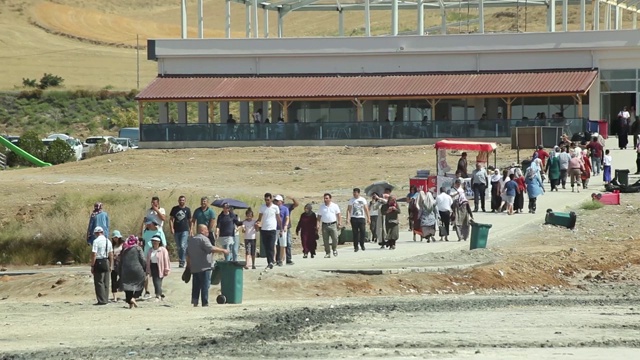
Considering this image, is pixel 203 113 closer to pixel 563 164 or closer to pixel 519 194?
pixel 563 164

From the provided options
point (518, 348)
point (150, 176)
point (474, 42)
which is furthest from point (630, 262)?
point (474, 42)

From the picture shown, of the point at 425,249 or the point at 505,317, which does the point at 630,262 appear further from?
the point at 505,317

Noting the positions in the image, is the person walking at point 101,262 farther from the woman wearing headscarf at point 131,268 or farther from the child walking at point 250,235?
the child walking at point 250,235

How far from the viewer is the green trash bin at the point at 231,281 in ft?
82.6

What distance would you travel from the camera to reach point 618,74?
64125mm

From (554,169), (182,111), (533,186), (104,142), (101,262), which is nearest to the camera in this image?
(101,262)

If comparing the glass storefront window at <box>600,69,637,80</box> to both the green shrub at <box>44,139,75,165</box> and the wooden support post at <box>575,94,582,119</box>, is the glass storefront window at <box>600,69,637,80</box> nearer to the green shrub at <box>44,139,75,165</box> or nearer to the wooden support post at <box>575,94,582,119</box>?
the wooden support post at <box>575,94,582,119</box>

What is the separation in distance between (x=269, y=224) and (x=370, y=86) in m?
36.0

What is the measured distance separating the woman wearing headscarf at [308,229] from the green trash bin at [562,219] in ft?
25.3

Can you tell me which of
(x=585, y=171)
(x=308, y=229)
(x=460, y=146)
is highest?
(x=460, y=146)

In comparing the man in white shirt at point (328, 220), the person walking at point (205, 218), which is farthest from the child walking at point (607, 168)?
the person walking at point (205, 218)

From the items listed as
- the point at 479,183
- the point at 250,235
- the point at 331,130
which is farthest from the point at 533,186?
the point at 331,130

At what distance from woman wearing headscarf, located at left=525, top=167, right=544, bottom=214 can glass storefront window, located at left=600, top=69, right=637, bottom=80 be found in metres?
25.9

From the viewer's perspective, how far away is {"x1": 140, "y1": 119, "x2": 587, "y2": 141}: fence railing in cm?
6122
